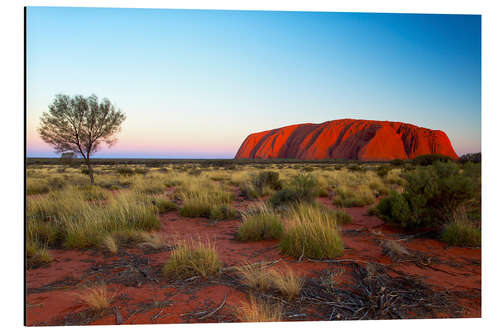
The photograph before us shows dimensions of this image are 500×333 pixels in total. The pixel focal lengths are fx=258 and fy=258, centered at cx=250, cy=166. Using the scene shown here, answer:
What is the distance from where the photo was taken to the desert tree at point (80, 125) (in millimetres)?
9998

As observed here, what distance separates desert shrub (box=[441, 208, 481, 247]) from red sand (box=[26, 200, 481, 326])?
16 cm

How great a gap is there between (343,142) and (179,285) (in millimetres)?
49961

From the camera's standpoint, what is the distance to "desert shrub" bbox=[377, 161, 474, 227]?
4.46 metres

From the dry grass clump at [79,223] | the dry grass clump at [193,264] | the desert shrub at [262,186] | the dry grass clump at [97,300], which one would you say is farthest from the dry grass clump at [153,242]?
the desert shrub at [262,186]

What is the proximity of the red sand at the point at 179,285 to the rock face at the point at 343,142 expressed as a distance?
12.8 meters

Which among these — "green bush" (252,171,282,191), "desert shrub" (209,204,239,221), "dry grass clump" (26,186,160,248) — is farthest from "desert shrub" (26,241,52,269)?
"green bush" (252,171,282,191)

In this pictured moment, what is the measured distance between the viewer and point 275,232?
448 centimetres

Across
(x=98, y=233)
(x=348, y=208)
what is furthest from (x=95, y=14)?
(x=348, y=208)

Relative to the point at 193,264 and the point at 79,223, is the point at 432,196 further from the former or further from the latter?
the point at 79,223

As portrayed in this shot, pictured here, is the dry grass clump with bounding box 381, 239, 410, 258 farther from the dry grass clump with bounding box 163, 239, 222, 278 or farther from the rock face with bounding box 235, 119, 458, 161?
the rock face with bounding box 235, 119, 458, 161

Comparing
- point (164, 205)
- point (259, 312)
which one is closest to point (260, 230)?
point (259, 312)

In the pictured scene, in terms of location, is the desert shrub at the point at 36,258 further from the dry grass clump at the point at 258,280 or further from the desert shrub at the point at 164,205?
the desert shrub at the point at 164,205

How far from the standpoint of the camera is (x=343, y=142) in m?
48.9

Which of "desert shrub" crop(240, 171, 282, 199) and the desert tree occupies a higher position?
the desert tree
